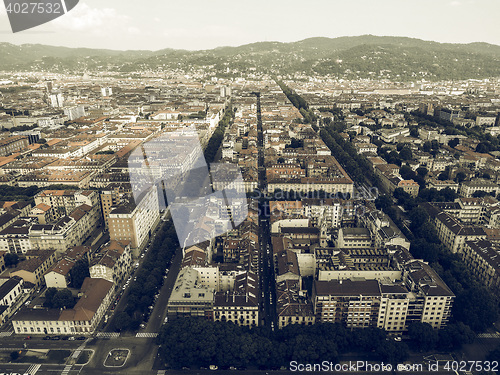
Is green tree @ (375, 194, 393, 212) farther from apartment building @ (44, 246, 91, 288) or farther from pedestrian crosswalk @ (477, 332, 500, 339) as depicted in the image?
apartment building @ (44, 246, 91, 288)

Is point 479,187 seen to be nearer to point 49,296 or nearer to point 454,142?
point 454,142

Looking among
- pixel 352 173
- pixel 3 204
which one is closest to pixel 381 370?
pixel 352 173

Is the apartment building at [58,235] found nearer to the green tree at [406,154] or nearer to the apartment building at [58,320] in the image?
the apartment building at [58,320]

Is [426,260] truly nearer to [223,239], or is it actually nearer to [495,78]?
[223,239]

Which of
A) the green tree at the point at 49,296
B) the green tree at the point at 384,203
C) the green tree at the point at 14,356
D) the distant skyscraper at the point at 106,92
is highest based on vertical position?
the distant skyscraper at the point at 106,92

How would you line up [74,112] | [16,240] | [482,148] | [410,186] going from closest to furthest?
[16,240], [410,186], [482,148], [74,112]

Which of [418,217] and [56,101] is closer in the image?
[418,217]

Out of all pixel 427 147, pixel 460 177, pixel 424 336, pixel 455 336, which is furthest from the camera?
pixel 427 147

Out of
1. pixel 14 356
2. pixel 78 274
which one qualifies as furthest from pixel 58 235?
pixel 14 356

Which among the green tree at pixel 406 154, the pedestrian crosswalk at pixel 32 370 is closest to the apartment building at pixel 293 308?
the pedestrian crosswalk at pixel 32 370
